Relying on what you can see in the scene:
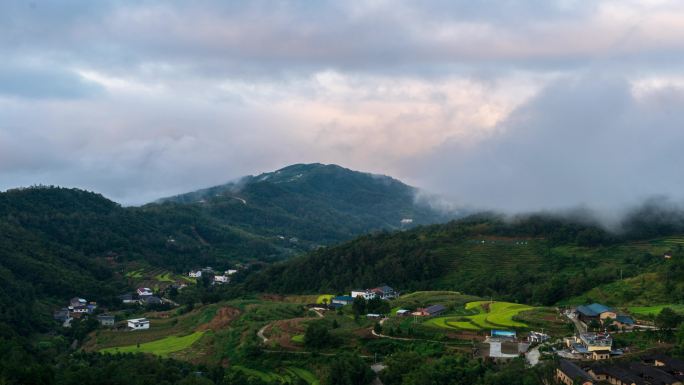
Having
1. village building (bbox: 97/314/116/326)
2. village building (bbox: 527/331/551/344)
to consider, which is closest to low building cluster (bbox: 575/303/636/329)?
village building (bbox: 527/331/551/344)

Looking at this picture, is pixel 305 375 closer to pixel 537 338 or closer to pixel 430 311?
pixel 430 311

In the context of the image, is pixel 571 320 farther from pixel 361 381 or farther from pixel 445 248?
pixel 445 248

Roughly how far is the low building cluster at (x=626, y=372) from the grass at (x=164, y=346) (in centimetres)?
3398

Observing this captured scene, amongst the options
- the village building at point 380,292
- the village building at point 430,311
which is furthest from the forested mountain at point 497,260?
the village building at point 430,311

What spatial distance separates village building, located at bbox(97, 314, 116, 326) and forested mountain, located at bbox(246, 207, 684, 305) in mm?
18916

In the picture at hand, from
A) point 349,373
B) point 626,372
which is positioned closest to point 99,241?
point 349,373

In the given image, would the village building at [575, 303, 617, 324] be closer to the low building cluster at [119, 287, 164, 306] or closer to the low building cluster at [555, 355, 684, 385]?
the low building cluster at [555, 355, 684, 385]

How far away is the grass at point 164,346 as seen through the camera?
58344 mm

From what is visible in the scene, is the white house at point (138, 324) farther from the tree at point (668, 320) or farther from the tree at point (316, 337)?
the tree at point (668, 320)

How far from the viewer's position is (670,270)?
189 feet

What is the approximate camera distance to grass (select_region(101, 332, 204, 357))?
191 ft

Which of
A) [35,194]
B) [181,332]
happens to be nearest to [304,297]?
[181,332]

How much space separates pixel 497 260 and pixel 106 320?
43965 millimetres

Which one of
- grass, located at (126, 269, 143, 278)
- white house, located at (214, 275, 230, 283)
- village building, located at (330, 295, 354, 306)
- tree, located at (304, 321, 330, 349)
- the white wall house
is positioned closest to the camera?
tree, located at (304, 321, 330, 349)
